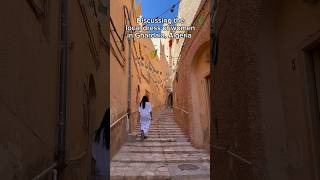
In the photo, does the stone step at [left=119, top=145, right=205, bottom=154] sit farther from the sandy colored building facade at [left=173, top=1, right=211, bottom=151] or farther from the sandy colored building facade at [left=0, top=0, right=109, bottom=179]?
the sandy colored building facade at [left=0, top=0, right=109, bottom=179]

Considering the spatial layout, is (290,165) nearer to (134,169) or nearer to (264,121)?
(264,121)

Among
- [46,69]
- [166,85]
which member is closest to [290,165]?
[46,69]

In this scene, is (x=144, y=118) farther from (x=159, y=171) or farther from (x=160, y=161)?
(x=159, y=171)

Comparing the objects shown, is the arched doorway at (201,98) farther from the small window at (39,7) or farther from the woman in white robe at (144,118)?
the small window at (39,7)

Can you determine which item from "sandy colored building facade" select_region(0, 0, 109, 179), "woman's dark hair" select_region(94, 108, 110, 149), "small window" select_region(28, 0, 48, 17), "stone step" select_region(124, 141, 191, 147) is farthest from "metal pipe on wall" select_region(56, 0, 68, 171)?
"stone step" select_region(124, 141, 191, 147)

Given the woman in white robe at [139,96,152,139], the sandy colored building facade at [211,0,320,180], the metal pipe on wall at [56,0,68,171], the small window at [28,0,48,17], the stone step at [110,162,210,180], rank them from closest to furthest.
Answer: the small window at [28,0,48,17] < the sandy colored building facade at [211,0,320,180] < the metal pipe on wall at [56,0,68,171] < the stone step at [110,162,210,180] < the woman in white robe at [139,96,152,139]

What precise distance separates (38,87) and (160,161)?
625 cm

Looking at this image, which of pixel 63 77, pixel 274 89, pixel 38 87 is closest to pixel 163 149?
pixel 63 77

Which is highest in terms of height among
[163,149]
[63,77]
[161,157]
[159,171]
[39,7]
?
Answer: [39,7]

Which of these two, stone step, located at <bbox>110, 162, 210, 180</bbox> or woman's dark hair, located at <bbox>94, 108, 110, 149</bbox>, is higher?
woman's dark hair, located at <bbox>94, 108, 110, 149</bbox>

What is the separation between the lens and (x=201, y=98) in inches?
420

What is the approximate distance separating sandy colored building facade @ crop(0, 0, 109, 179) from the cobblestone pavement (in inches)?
92.8

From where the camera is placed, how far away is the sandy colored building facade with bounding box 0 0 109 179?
2064 mm

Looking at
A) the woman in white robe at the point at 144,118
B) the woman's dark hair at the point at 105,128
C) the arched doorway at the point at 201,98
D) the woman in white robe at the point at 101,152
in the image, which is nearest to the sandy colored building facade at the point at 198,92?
the arched doorway at the point at 201,98
